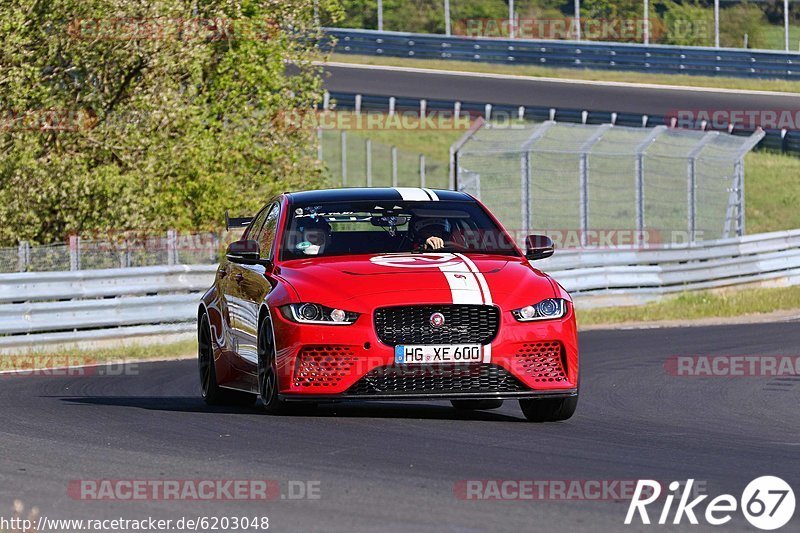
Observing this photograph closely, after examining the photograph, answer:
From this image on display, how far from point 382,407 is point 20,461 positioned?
3.57m

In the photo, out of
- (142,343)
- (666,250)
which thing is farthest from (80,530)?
(666,250)

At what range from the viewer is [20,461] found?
8227 mm

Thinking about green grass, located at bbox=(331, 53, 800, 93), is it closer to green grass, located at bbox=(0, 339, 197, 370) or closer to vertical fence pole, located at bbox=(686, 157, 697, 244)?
vertical fence pole, located at bbox=(686, 157, 697, 244)

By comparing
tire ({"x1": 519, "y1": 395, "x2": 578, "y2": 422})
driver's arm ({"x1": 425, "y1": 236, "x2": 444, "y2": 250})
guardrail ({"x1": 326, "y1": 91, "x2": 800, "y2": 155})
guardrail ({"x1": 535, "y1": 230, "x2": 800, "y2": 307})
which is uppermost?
driver's arm ({"x1": 425, "y1": 236, "x2": 444, "y2": 250})

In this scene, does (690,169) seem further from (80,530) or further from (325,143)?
(80,530)

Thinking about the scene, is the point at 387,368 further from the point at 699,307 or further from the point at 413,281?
the point at 699,307

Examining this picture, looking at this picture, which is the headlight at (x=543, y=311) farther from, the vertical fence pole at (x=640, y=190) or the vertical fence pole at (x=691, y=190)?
the vertical fence pole at (x=691, y=190)

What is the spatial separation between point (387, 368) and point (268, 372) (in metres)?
0.93

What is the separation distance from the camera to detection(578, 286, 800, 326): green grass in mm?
23438

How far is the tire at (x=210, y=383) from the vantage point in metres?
11.7

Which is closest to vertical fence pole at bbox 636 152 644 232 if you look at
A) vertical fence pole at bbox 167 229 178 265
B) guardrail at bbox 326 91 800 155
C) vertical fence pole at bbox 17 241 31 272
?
vertical fence pole at bbox 167 229 178 265

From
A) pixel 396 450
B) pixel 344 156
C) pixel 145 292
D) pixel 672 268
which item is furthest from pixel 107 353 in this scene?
pixel 344 156

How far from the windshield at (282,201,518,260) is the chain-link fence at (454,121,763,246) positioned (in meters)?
12.2

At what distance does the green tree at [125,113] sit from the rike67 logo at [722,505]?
14.9 metres
